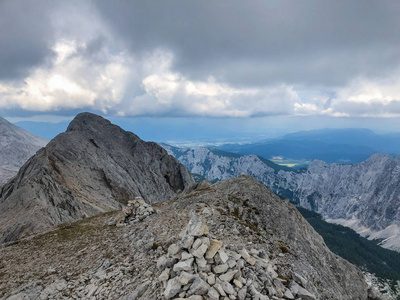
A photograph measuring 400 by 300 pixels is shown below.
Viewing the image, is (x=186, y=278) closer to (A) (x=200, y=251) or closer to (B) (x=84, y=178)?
(A) (x=200, y=251)

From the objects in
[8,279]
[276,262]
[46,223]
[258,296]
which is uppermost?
[258,296]

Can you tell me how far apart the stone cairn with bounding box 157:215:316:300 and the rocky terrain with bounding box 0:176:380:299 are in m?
0.06

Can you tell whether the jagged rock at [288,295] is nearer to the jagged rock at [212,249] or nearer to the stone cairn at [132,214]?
the jagged rock at [212,249]

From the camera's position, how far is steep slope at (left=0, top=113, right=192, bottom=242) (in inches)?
1891

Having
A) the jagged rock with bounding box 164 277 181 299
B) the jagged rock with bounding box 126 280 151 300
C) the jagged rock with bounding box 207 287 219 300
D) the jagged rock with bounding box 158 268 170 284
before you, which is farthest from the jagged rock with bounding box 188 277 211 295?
the jagged rock with bounding box 126 280 151 300

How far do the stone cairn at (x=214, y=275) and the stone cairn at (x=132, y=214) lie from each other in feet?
44.5

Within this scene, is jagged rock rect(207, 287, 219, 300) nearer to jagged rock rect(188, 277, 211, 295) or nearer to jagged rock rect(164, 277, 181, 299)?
jagged rock rect(188, 277, 211, 295)

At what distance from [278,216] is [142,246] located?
19781 mm

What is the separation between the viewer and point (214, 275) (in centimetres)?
1392

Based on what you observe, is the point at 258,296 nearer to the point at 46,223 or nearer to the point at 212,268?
the point at 212,268

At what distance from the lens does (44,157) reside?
72.4 meters

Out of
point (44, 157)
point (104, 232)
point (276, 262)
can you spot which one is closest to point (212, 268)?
point (276, 262)

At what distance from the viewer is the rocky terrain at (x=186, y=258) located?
14570mm

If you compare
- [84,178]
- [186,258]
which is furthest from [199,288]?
[84,178]
